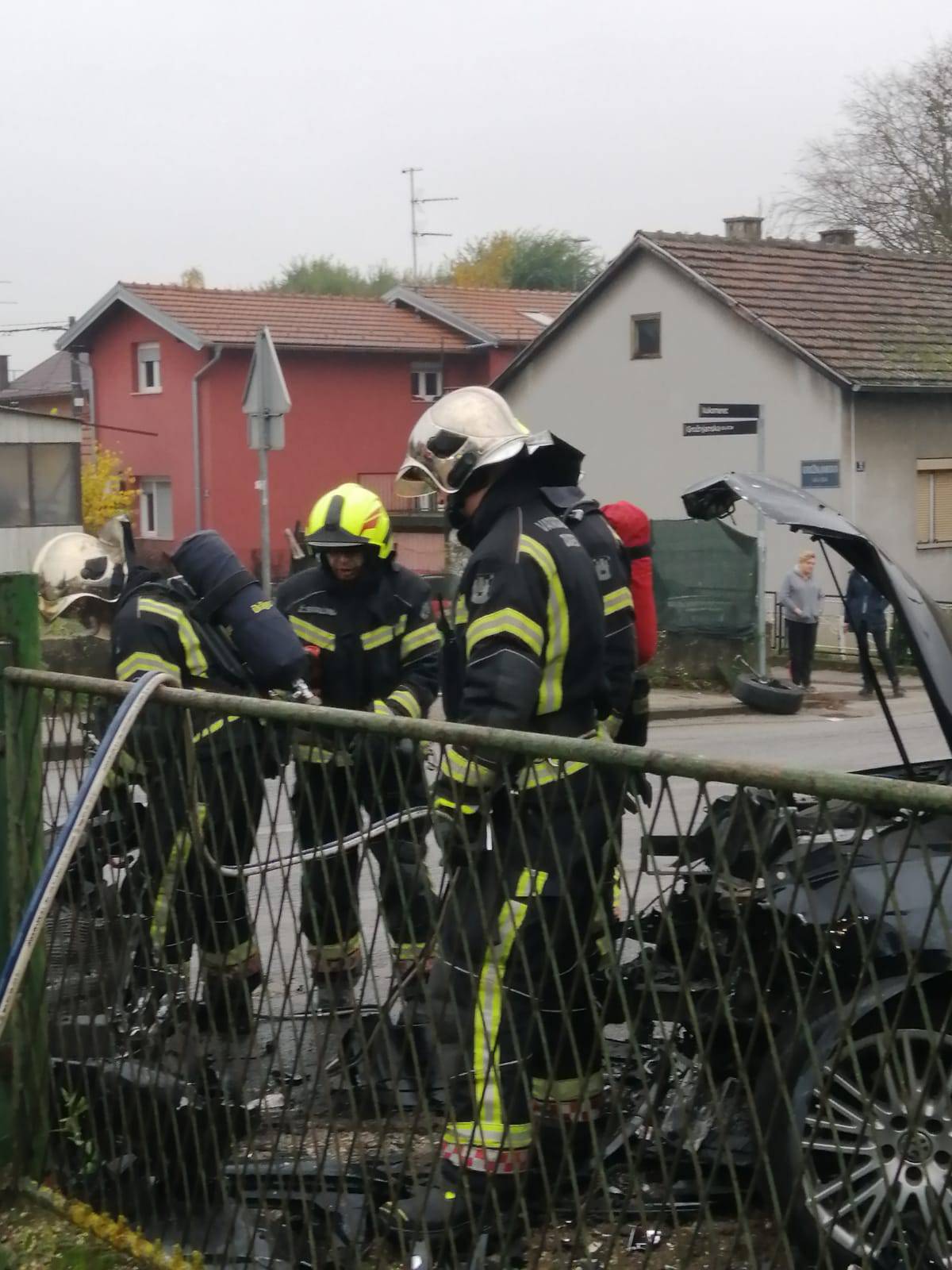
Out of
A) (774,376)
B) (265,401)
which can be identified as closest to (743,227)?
(774,376)

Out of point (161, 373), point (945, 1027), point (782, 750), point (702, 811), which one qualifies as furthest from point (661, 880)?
point (161, 373)

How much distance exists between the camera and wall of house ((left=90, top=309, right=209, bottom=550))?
40.8m

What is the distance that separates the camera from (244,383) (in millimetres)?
39375

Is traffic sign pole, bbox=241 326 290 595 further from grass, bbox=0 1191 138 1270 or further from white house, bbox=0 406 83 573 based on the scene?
white house, bbox=0 406 83 573

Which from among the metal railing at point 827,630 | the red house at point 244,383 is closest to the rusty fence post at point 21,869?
the metal railing at point 827,630

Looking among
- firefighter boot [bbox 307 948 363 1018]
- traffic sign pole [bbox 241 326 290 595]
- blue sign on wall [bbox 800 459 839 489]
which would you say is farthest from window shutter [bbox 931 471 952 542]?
firefighter boot [bbox 307 948 363 1018]

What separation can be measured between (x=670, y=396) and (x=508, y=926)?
87.4ft

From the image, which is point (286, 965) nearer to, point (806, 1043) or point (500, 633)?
point (500, 633)

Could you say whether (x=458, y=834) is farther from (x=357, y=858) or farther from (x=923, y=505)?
(x=923, y=505)

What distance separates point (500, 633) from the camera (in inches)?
146

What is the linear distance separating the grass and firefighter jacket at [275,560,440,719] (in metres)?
2.23

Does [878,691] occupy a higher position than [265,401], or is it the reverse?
[265,401]

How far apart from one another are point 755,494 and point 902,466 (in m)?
23.5

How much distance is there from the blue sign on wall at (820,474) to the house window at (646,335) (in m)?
5.69
